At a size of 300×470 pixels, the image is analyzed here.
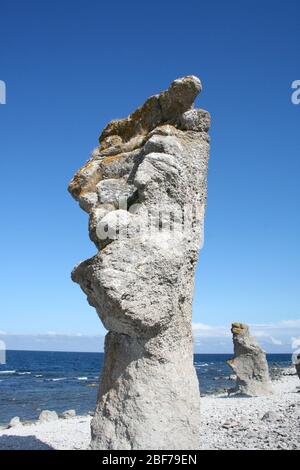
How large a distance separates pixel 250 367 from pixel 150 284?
1851 centimetres

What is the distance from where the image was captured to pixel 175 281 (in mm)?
7605

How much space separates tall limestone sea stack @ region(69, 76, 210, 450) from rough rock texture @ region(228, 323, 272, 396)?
17.1 meters

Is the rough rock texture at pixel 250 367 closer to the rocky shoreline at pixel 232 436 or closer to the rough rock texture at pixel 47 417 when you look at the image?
the rocky shoreline at pixel 232 436

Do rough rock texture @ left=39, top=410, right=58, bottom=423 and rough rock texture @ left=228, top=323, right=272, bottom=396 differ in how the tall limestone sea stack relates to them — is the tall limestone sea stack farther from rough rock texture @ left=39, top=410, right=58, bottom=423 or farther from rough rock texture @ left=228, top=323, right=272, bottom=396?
rough rock texture @ left=228, top=323, right=272, bottom=396

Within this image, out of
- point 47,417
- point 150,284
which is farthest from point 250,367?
point 150,284

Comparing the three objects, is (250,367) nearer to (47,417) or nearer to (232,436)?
(47,417)

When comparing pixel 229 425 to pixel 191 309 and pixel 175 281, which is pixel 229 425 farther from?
pixel 175 281

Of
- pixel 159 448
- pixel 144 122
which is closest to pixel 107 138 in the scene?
pixel 144 122

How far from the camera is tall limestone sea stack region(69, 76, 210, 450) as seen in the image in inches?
286

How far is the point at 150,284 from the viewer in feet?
24.1

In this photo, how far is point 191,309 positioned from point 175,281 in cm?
93

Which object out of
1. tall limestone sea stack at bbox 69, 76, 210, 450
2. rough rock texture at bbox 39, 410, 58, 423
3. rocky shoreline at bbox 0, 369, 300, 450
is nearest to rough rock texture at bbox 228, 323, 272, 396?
rocky shoreline at bbox 0, 369, 300, 450

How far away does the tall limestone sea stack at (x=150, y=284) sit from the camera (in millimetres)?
7273

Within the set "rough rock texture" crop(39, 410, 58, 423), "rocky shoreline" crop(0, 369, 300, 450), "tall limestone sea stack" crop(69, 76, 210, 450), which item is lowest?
"rough rock texture" crop(39, 410, 58, 423)
